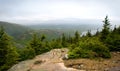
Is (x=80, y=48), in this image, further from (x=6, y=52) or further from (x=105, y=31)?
(x=6, y=52)

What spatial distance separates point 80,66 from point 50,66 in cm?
300

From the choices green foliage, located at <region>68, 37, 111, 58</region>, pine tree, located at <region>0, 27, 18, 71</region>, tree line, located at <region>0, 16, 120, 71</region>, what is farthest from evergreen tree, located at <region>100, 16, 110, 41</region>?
pine tree, located at <region>0, 27, 18, 71</region>

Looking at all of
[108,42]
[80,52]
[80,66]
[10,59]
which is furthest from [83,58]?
[10,59]

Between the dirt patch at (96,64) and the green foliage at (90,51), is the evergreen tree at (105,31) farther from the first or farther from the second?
the dirt patch at (96,64)

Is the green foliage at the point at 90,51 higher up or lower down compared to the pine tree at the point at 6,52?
higher up

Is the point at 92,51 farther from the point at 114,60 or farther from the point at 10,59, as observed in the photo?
the point at 10,59

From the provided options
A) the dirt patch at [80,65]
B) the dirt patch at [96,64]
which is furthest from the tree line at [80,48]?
the dirt patch at [80,65]

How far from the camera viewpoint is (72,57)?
902 inches

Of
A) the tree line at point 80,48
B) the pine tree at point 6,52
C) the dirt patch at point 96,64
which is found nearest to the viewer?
the dirt patch at point 96,64

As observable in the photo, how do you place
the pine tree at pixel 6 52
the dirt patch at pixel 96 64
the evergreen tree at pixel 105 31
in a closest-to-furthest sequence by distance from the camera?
the dirt patch at pixel 96 64, the evergreen tree at pixel 105 31, the pine tree at pixel 6 52

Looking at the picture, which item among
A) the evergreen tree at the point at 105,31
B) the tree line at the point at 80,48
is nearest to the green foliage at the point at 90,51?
the tree line at the point at 80,48

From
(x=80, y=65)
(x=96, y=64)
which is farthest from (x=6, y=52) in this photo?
(x=96, y=64)

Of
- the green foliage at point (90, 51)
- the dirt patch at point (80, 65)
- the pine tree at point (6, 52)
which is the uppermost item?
the green foliage at point (90, 51)

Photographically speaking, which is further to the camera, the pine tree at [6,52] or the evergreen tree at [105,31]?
the pine tree at [6,52]
